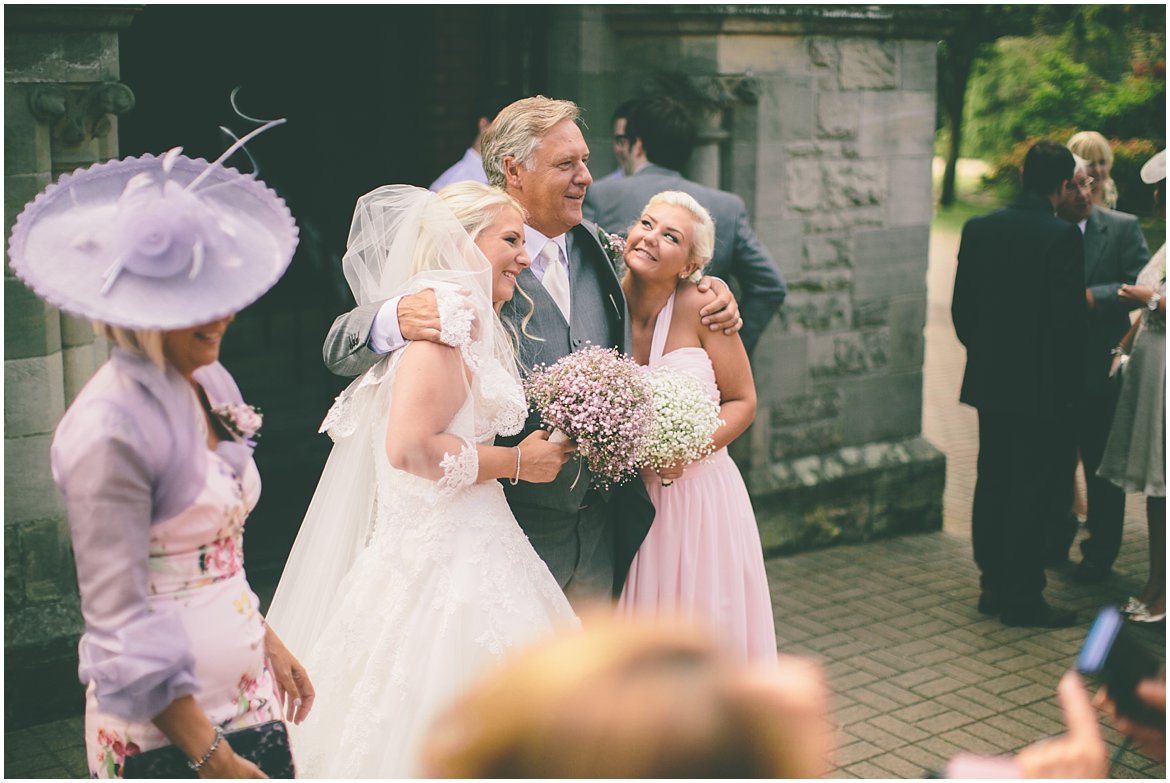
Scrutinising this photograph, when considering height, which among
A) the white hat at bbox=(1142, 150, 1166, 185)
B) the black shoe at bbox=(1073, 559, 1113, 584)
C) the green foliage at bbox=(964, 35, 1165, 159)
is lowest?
the black shoe at bbox=(1073, 559, 1113, 584)

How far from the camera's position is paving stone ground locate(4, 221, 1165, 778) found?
470 centimetres

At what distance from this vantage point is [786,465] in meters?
7.17

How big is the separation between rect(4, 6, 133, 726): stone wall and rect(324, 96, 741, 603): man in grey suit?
5.28 feet

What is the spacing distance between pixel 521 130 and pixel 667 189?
2.08 metres

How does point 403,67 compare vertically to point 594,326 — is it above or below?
above

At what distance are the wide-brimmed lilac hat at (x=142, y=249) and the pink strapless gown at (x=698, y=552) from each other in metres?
1.97

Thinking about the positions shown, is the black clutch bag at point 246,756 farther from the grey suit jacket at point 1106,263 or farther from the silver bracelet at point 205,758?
the grey suit jacket at point 1106,263

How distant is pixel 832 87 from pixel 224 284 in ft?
17.7

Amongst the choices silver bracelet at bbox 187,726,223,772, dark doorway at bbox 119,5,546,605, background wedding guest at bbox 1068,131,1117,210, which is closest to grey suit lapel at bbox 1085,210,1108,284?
background wedding guest at bbox 1068,131,1117,210

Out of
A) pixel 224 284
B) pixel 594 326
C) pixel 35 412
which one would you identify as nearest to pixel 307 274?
pixel 35 412

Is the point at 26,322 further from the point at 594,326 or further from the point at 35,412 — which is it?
the point at 594,326

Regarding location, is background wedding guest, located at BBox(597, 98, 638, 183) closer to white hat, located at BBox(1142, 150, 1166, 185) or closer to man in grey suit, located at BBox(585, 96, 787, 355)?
man in grey suit, located at BBox(585, 96, 787, 355)

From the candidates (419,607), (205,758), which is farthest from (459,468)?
(205,758)

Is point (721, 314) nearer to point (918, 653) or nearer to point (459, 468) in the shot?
point (459, 468)
